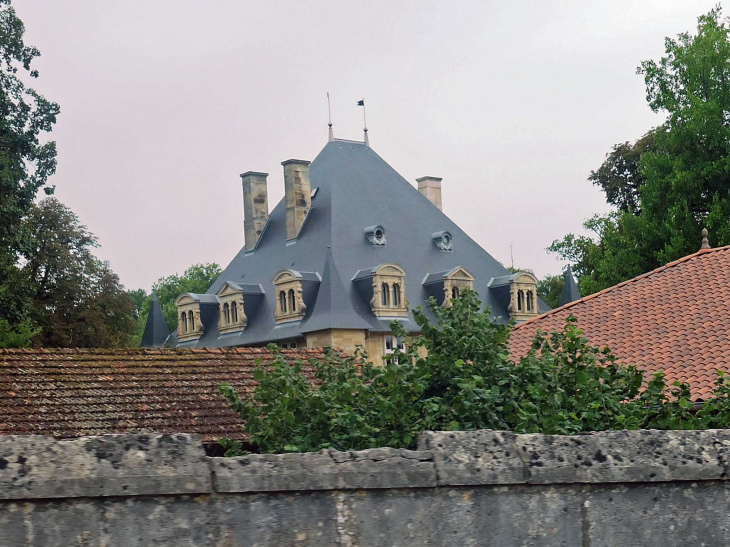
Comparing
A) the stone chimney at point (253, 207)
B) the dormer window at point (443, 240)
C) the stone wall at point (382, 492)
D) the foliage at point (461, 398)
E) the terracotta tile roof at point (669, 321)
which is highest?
the stone chimney at point (253, 207)

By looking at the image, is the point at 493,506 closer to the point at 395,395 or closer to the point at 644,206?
the point at 395,395

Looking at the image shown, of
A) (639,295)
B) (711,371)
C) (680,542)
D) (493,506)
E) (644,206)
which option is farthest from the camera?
(644,206)

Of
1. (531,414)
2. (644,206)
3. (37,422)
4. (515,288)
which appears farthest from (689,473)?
(515,288)

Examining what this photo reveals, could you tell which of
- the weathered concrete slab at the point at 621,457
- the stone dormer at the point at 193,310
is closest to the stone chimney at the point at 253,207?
the stone dormer at the point at 193,310

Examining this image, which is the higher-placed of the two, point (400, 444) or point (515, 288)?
point (515, 288)

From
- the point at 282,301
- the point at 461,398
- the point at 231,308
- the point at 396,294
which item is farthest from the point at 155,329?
the point at 461,398

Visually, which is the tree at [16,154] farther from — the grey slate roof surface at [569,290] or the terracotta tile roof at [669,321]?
the grey slate roof surface at [569,290]

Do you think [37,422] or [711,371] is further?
[711,371]

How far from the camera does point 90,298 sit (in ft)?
136

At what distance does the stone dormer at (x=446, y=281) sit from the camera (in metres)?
54.2

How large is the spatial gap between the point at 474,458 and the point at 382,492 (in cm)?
40

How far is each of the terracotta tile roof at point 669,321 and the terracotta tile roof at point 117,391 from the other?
5.12m

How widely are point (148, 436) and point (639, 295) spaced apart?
17805 millimetres

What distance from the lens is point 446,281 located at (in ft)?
178
